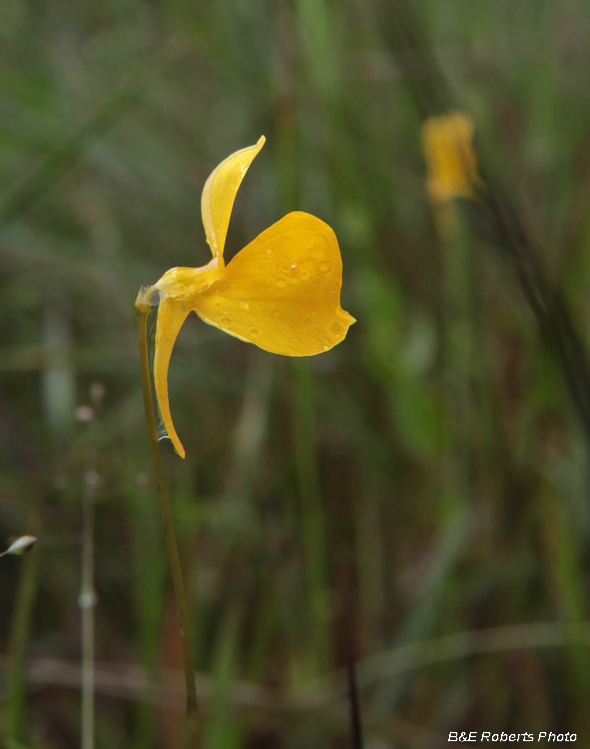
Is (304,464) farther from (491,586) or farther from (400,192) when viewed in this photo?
(400,192)

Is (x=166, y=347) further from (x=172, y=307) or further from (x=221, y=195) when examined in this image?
(x=221, y=195)

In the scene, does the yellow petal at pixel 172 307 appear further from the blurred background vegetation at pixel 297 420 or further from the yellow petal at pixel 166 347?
the blurred background vegetation at pixel 297 420

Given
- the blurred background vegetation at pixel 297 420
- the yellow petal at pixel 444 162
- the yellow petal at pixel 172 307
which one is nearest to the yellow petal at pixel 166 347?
the yellow petal at pixel 172 307

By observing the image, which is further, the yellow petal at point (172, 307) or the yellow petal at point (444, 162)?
the yellow petal at point (444, 162)

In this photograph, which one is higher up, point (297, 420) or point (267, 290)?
point (267, 290)

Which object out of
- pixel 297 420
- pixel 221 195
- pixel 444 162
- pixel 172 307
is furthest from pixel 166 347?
pixel 444 162

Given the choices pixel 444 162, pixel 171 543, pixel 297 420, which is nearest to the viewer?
pixel 171 543
